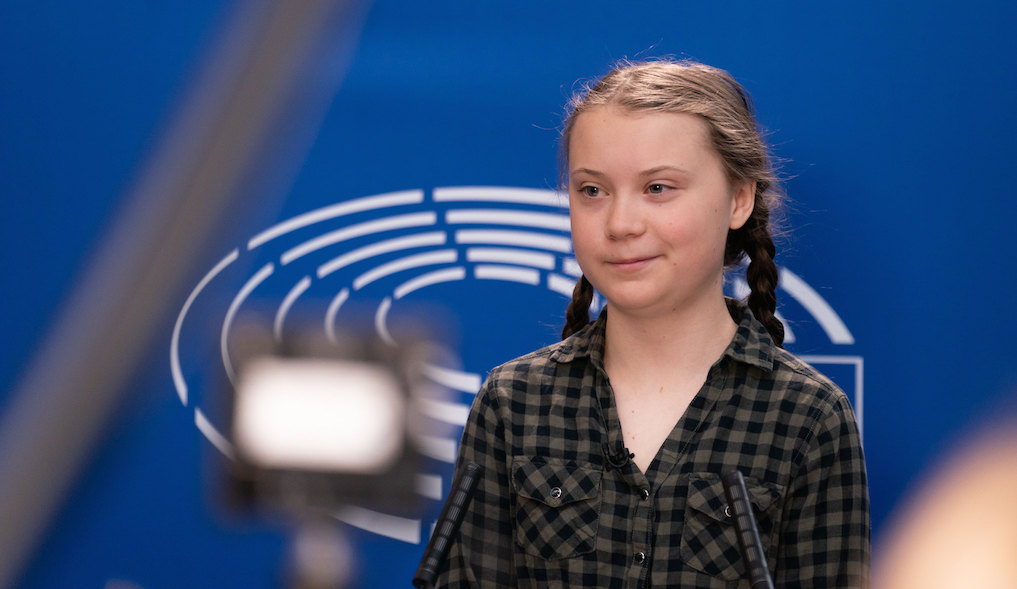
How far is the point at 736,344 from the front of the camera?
97cm

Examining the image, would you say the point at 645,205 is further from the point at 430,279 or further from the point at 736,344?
the point at 430,279

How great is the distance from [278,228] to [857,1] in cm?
85

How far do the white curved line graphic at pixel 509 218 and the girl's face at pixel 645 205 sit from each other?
0.52 metres

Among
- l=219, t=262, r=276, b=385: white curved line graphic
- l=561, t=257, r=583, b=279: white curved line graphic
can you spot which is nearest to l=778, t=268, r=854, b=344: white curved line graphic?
l=561, t=257, r=583, b=279: white curved line graphic

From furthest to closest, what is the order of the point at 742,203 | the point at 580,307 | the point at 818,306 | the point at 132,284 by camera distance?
the point at 818,306, the point at 580,307, the point at 742,203, the point at 132,284

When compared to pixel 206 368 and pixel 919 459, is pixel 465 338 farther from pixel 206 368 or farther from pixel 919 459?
pixel 919 459

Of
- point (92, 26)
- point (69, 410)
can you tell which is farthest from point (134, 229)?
point (92, 26)

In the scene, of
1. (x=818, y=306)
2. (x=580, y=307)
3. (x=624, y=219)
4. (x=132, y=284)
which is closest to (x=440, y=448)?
(x=580, y=307)

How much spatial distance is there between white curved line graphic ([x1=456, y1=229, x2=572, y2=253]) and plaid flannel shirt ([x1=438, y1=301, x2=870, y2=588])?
18.9 inches

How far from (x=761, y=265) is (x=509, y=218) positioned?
494mm

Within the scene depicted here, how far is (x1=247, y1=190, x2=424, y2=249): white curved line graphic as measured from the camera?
4.90 feet

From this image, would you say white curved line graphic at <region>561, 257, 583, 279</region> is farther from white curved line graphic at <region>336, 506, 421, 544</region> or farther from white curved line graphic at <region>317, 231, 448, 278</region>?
white curved line graphic at <region>336, 506, 421, 544</region>

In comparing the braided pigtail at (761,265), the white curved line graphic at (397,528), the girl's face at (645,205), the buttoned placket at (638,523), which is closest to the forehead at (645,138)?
the girl's face at (645,205)

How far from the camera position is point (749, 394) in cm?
95
